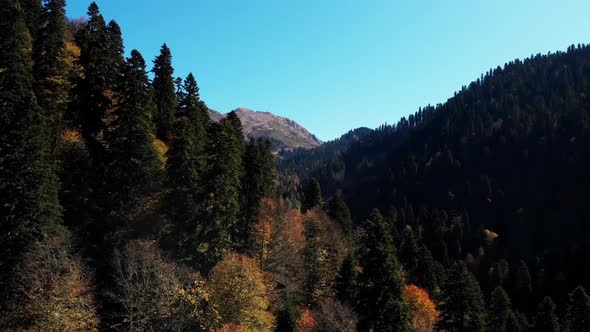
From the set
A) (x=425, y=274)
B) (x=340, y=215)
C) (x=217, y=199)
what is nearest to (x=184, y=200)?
(x=217, y=199)

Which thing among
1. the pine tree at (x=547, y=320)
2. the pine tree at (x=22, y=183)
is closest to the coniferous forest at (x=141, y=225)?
the pine tree at (x=22, y=183)

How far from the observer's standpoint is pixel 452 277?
5184 centimetres

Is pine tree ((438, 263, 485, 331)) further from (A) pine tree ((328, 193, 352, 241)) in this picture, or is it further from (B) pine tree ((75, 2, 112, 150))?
(B) pine tree ((75, 2, 112, 150))

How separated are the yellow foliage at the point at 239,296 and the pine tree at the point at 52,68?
21.9 m

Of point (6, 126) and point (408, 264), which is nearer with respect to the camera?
point (6, 126)

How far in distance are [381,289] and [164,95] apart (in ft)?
132

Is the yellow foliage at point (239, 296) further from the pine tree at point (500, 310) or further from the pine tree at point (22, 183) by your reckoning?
the pine tree at point (500, 310)

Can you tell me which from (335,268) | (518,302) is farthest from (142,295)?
(518,302)

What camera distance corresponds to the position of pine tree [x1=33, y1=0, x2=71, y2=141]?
138ft

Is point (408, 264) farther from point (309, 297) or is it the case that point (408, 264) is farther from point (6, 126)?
point (6, 126)

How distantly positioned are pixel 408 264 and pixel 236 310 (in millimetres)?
56367

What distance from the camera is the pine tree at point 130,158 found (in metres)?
36.3

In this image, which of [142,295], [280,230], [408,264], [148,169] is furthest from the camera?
[408,264]

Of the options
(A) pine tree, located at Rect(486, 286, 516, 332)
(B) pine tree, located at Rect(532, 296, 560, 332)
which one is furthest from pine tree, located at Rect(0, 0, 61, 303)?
(A) pine tree, located at Rect(486, 286, 516, 332)
